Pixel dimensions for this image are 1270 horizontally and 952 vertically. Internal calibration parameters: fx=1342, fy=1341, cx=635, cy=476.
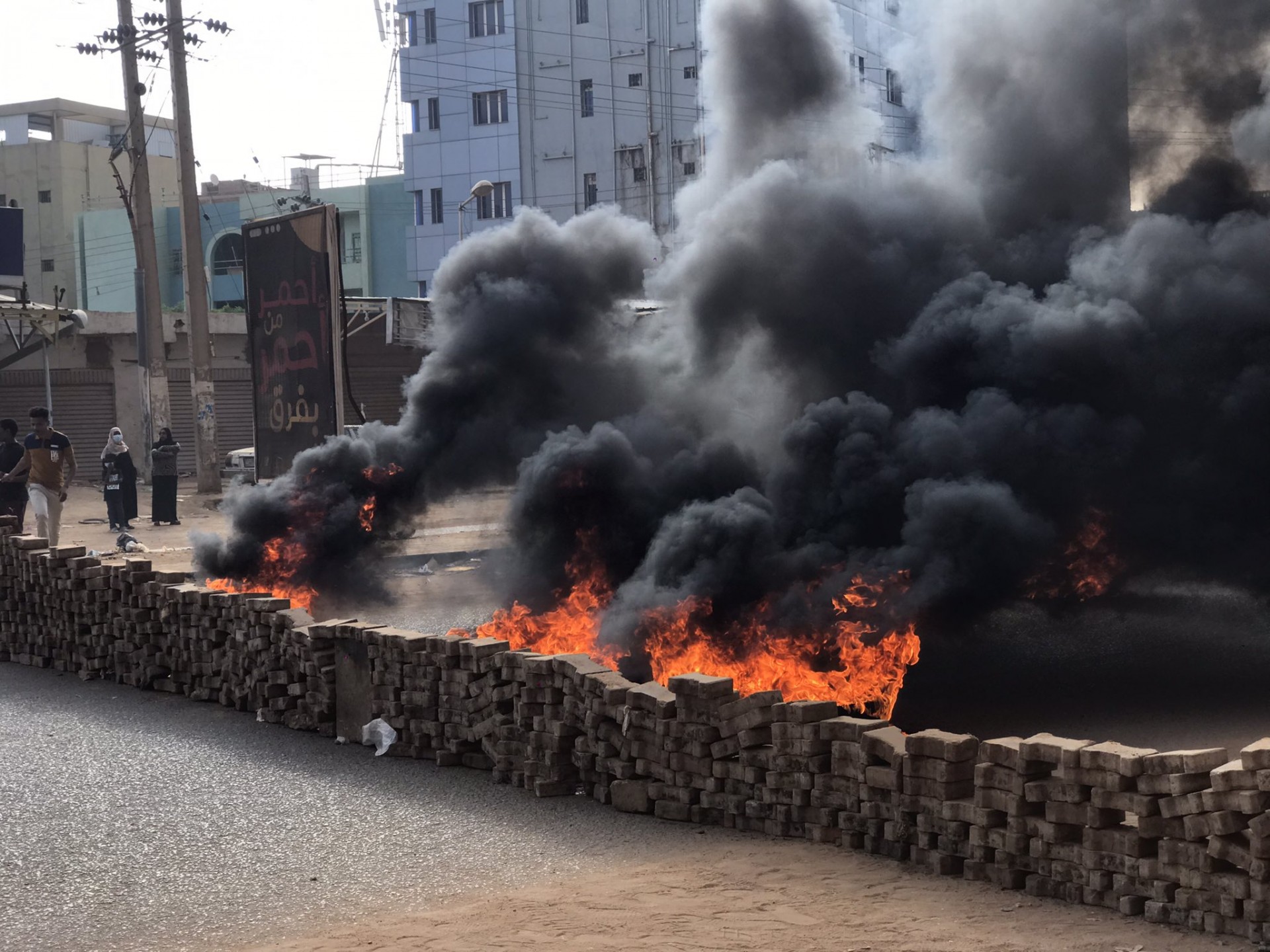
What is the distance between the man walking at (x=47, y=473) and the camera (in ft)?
48.9

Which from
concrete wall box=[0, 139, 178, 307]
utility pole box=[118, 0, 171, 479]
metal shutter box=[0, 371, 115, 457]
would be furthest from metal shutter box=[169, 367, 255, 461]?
concrete wall box=[0, 139, 178, 307]

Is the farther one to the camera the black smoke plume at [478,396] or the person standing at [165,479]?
the person standing at [165,479]

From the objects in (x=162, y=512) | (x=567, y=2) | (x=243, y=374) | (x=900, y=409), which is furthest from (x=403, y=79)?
(x=900, y=409)

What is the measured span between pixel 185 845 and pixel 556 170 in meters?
43.4

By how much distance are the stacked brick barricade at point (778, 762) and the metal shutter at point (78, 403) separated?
23574mm

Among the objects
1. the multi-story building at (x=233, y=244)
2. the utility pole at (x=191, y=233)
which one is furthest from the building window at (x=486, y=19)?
the utility pole at (x=191, y=233)

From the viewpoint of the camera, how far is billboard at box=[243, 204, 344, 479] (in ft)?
50.9

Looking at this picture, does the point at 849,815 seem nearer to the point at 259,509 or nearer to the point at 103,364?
the point at 259,509

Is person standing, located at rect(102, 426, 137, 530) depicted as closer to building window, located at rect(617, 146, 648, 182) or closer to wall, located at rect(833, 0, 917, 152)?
wall, located at rect(833, 0, 917, 152)

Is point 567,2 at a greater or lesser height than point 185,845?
greater

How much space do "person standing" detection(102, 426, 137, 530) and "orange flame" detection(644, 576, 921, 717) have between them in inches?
547

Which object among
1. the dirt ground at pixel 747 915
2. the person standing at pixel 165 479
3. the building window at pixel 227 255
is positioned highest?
the building window at pixel 227 255

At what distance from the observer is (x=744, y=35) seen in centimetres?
1325

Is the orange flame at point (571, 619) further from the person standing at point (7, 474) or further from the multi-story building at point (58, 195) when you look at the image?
the multi-story building at point (58, 195)
